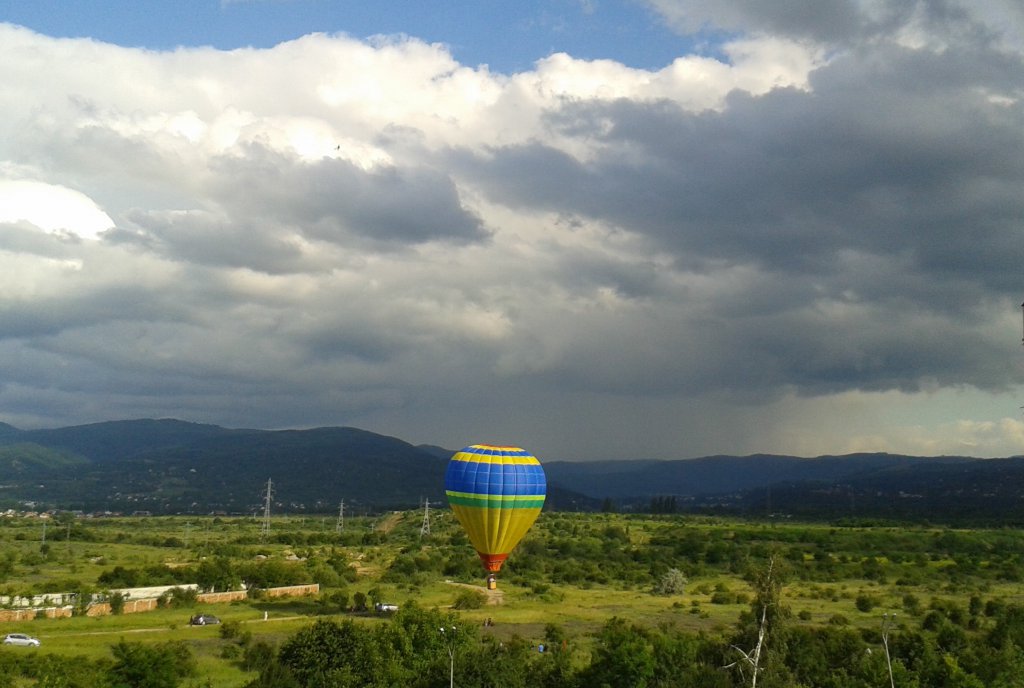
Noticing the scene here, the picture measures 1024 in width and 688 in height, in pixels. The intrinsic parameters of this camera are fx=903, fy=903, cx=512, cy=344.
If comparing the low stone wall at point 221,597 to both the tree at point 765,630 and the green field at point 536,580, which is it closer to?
the green field at point 536,580

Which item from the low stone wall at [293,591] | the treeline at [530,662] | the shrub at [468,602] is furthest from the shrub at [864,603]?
the low stone wall at [293,591]

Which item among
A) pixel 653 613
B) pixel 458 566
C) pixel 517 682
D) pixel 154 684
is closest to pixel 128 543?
pixel 458 566

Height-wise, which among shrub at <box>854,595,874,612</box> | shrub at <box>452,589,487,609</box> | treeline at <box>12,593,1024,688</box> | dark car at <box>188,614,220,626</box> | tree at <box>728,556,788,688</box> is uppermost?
tree at <box>728,556,788,688</box>

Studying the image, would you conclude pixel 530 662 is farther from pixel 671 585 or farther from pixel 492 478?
pixel 671 585

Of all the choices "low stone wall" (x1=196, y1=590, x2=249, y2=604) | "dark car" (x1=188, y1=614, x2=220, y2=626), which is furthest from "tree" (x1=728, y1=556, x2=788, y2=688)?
"low stone wall" (x1=196, y1=590, x2=249, y2=604)

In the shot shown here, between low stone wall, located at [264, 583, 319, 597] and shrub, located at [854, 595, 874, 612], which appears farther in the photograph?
low stone wall, located at [264, 583, 319, 597]

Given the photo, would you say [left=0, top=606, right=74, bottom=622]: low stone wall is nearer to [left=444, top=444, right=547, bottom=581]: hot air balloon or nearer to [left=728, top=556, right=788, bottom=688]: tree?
[left=444, top=444, right=547, bottom=581]: hot air balloon
